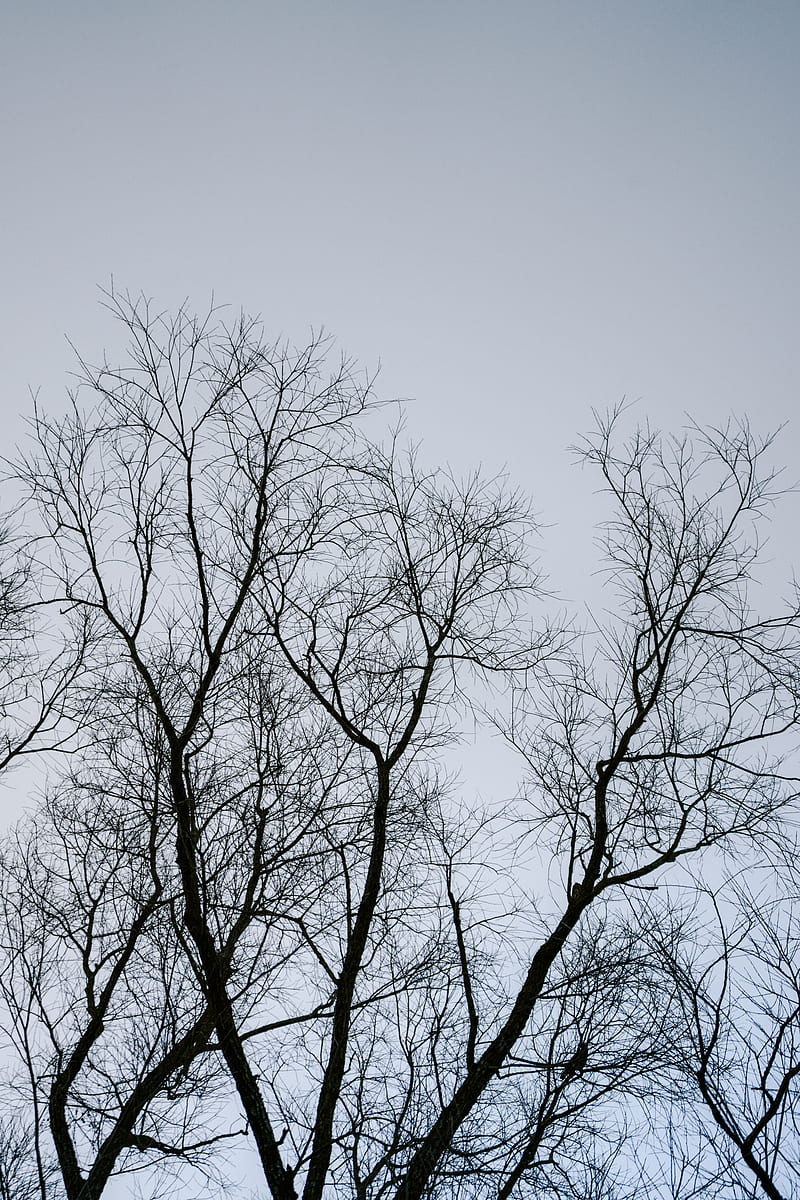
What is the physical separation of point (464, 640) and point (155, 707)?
7.34 ft

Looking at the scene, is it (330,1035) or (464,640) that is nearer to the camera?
(330,1035)

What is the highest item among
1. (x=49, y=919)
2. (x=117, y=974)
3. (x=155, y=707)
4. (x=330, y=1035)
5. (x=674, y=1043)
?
(x=155, y=707)

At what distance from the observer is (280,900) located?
611 cm

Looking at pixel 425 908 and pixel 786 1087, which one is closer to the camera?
pixel 786 1087

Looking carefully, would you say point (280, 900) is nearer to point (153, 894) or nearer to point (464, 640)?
point (153, 894)

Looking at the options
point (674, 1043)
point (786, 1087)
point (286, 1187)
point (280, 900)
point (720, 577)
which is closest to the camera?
point (786, 1087)

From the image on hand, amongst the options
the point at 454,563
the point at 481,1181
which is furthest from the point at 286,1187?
the point at 454,563

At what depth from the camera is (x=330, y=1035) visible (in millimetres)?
5707

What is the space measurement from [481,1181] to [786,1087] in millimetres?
1725

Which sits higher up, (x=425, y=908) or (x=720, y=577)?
(x=720, y=577)

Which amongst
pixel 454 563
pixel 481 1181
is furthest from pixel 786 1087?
pixel 454 563

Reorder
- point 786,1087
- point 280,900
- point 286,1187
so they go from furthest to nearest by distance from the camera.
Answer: point 280,900
point 286,1187
point 786,1087

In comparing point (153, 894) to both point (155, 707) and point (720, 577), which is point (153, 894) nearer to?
point (155, 707)

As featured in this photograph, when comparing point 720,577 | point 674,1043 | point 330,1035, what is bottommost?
point 674,1043
